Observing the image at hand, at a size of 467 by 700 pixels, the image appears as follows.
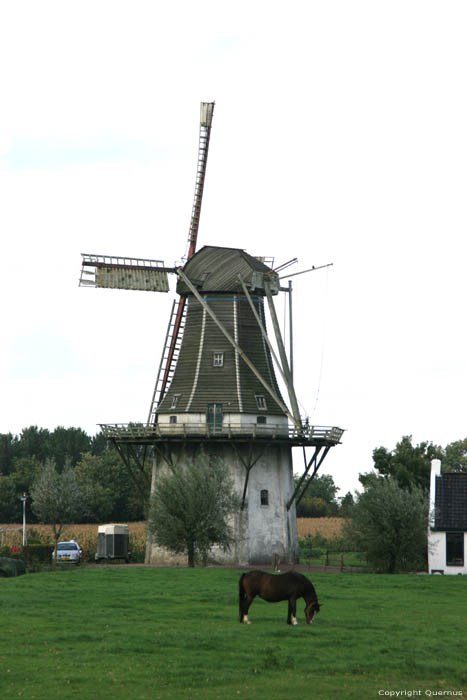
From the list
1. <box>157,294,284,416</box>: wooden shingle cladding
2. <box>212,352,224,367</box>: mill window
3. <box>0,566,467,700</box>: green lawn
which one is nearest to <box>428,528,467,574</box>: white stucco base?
<box>157,294,284,416</box>: wooden shingle cladding

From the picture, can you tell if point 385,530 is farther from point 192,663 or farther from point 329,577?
point 192,663

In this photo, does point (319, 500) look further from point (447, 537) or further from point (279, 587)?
point (279, 587)

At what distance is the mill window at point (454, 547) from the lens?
5159 centimetres

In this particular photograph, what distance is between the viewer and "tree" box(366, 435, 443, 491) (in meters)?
72.4

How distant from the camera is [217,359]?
197 feet

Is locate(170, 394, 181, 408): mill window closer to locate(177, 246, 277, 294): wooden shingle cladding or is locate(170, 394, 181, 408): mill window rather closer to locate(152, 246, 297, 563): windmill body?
locate(152, 246, 297, 563): windmill body

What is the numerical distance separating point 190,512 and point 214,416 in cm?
848

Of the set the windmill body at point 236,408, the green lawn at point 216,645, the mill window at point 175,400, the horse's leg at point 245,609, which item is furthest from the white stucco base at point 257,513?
the horse's leg at point 245,609

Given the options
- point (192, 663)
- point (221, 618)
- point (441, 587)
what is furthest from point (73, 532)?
point (192, 663)

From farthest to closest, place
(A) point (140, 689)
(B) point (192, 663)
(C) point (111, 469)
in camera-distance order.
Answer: (C) point (111, 469) → (B) point (192, 663) → (A) point (140, 689)

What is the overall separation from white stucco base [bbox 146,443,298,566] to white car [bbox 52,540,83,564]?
416 centimetres

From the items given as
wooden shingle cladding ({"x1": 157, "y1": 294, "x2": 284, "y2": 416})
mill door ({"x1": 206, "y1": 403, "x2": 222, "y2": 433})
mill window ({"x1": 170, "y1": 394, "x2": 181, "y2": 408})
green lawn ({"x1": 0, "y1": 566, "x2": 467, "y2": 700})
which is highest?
wooden shingle cladding ({"x1": 157, "y1": 294, "x2": 284, "y2": 416})

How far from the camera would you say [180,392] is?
60.3 metres

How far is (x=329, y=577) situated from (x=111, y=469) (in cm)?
7932
